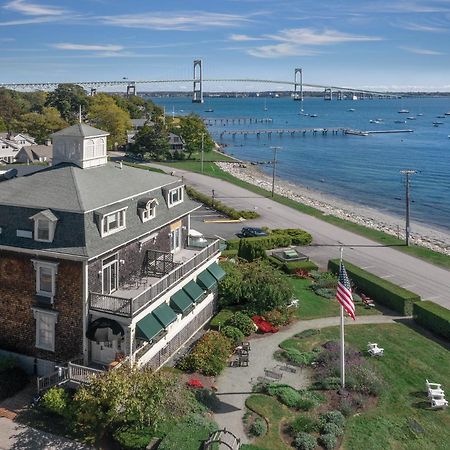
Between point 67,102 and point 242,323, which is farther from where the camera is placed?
point 67,102

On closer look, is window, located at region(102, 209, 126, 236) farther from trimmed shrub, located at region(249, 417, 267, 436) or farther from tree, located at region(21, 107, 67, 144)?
tree, located at region(21, 107, 67, 144)

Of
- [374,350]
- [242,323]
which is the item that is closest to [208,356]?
[242,323]

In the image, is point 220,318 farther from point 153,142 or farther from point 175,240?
point 153,142

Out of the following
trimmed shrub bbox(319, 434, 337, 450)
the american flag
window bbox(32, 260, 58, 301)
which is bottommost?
trimmed shrub bbox(319, 434, 337, 450)

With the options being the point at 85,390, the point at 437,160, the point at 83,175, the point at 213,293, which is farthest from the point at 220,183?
the point at 437,160

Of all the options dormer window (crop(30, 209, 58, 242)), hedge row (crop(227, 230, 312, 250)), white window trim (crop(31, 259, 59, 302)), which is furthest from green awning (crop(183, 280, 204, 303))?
hedge row (crop(227, 230, 312, 250))

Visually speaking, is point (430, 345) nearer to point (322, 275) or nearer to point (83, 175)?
point (322, 275)
